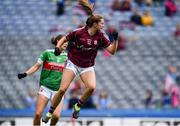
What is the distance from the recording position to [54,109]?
17000 mm

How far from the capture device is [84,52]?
54.5 ft

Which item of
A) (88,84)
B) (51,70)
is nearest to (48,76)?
(51,70)

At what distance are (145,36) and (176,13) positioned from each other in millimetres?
1641

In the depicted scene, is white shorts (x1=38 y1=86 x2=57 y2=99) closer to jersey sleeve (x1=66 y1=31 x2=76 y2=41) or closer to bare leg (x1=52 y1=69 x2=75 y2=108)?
bare leg (x1=52 y1=69 x2=75 y2=108)

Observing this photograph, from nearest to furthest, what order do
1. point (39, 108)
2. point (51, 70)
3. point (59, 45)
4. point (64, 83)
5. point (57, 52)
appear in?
point (57, 52) < point (59, 45) < point (64, 83) < point (39, 108) < point (51, 70)

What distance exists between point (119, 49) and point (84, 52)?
30.2 feet

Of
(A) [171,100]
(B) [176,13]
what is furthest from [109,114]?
(B) [176,13]

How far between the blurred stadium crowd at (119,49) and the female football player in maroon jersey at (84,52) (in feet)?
21.7

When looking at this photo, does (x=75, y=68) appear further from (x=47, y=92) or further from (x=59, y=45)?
(x=47, y=92)

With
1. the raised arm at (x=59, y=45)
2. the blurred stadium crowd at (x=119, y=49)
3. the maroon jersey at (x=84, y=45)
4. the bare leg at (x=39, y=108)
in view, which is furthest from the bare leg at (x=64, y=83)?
the blurred stadium crowd at (x=119, y=49)

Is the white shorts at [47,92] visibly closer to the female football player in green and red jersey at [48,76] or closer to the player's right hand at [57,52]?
the female football player in green and red jersey at [48,76]

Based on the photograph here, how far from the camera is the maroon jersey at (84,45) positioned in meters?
16.5

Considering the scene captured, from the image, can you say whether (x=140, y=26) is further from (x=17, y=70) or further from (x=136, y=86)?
(x=17, y=70)

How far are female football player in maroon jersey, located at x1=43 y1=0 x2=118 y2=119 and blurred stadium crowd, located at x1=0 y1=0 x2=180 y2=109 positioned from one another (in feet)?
21.7
